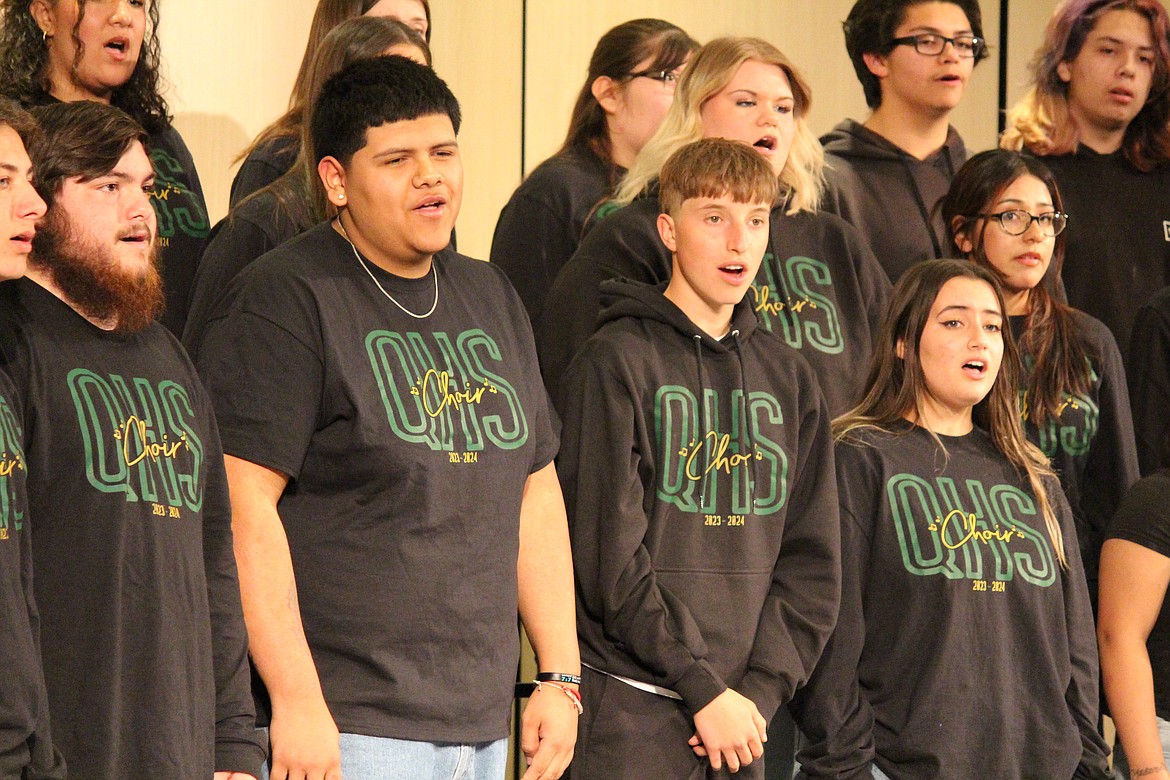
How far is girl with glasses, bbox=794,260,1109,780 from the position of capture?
283cm

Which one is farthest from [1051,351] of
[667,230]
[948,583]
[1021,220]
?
[667,230]

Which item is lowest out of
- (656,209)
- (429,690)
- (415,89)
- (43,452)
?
(429,690)

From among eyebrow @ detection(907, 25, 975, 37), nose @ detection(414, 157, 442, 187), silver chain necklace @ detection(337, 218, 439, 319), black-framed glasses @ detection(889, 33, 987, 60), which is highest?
eyebrow @ detection(907, 25, 975, 37)

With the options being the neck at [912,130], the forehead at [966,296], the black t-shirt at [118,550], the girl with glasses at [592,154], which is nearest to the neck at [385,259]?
the black t-shirt at [118,550]

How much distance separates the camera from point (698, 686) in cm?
260

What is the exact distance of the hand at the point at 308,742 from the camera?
2.19m

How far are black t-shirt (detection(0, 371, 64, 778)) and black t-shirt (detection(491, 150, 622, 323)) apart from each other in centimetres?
167

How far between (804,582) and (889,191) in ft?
4.15

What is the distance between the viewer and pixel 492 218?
4629 millimetres

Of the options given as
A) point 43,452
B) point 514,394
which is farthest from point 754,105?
point 43,452

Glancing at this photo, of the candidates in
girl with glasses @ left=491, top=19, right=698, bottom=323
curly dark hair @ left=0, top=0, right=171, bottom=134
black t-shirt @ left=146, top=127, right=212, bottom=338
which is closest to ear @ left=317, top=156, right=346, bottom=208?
black t-shirt @ left=146, top=127, right=212, bottom=338

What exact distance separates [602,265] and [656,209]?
172 millimetres

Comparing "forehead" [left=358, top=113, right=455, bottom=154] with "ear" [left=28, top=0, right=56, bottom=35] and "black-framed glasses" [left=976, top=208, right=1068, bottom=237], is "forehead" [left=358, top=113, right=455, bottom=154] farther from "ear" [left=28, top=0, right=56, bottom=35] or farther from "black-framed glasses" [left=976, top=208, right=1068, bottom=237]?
"black-framed glasses" [left=976, top=208, right=1068, bottom=237]

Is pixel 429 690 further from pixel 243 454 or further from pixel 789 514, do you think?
pixel 789 514
